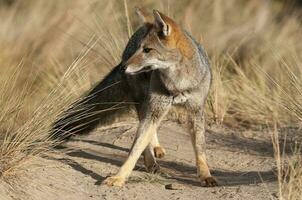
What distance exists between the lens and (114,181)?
19.7 feet

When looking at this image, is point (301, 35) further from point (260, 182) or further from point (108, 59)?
point (260, 182)

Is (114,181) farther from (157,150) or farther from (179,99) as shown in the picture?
(157,150)

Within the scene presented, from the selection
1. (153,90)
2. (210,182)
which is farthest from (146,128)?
(210,182)

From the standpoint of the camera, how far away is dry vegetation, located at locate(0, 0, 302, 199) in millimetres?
6262

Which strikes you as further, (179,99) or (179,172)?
(179,172)

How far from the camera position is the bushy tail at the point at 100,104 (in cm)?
660

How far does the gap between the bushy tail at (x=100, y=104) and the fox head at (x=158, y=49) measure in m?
0.79

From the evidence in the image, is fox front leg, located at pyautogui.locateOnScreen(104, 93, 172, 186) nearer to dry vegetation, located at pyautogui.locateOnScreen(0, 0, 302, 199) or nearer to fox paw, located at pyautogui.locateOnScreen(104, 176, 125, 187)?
fox paw, located at pyautogui.locateOnScreen(104, 176, 125, 187)

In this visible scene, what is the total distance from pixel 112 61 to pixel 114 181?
292 centimetres

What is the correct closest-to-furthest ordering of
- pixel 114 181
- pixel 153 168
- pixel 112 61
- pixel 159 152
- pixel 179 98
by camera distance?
pixel 114 181
pixel 179 98
pixel 153 168
pixel 159 152
pixel 112 61

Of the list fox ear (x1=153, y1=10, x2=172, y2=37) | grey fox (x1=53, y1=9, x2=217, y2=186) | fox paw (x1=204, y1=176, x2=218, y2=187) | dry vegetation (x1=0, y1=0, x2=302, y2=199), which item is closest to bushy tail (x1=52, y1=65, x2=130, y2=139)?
grey fox (x1=53, y1=9, x2=217, y2=186)

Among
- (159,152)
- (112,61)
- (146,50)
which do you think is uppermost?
(146,50)

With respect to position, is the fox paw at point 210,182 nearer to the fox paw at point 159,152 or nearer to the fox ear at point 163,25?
the fox paw at point 159,152

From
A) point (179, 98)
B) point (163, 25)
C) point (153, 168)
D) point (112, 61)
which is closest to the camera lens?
point (163, 25)
